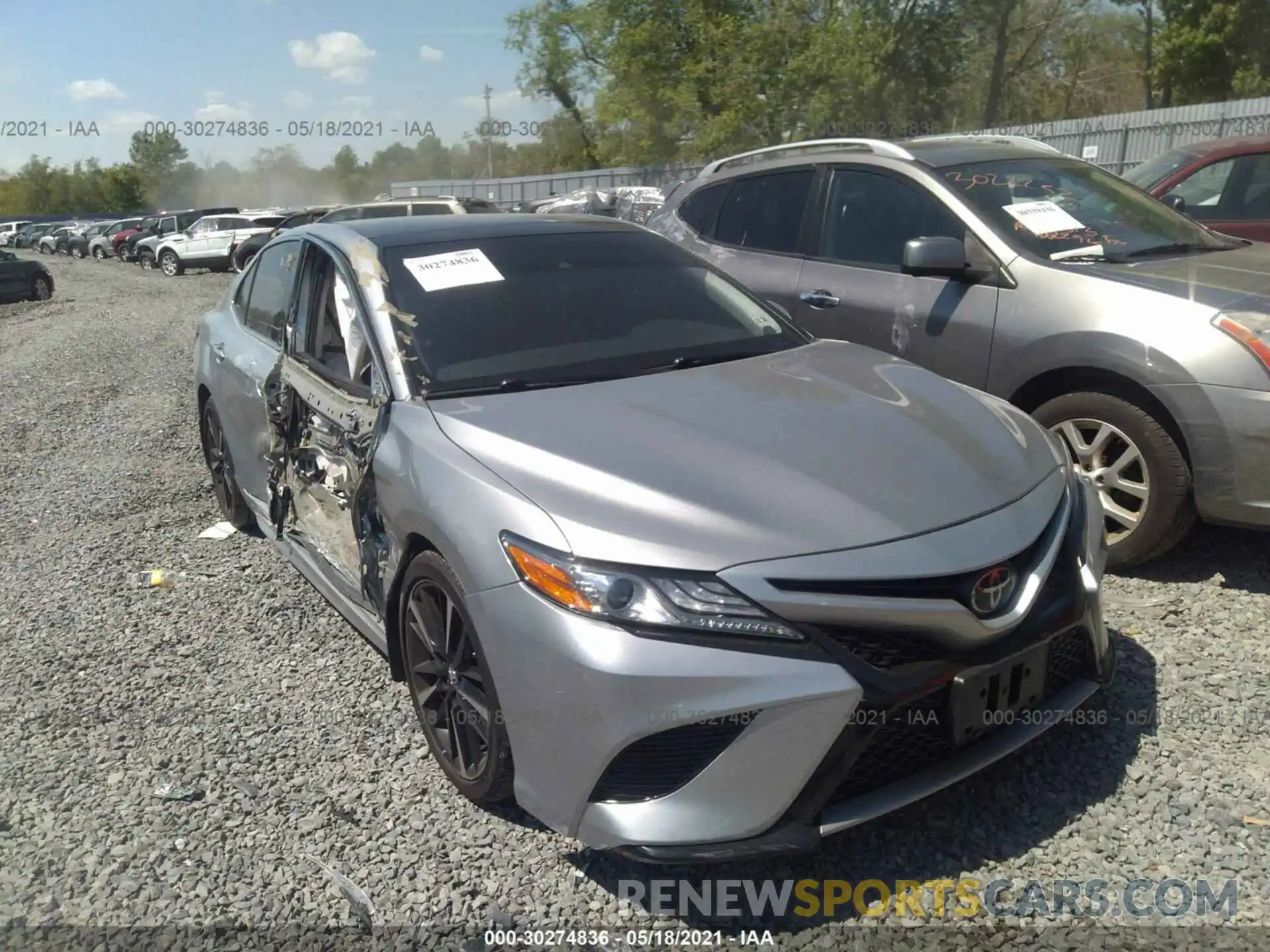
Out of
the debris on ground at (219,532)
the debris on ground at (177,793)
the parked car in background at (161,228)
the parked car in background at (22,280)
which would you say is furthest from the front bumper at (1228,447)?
the parked car in background at (161,228)

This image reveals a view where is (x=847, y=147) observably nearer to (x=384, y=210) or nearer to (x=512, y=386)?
(x=512, y=386)

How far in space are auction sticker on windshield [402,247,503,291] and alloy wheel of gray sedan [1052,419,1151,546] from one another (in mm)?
2374

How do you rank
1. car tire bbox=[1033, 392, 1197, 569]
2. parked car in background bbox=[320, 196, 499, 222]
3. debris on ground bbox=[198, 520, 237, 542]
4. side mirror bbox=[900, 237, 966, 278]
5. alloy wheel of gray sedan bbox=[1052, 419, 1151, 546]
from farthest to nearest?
parked car in background bbox=[320, 196, 499, 222] → debris on ground bbox=[198, 520, 237, 542] → side mirror bbox=[900, 237, 966, 278] → alloy wheel of gray sedan bbox=[1052, 419, 1151, 546] → car tire bbox=[1033, 392, 1197, 569]

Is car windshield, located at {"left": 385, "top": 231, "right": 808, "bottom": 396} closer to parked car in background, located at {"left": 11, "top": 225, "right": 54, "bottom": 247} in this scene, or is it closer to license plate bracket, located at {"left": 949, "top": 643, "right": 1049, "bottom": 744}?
license plate bracket, located at {"left": 949, "top": 643, "right": 1049, "bottom": 744}

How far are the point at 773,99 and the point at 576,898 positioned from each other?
34425 millimetres

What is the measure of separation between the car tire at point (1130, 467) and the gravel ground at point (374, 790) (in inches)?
7.9

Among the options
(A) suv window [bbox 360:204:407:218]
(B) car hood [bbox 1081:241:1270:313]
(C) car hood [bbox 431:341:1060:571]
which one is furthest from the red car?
(A) suv window [bbox 360:204:407:218]

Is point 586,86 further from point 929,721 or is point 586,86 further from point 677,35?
point 929,721

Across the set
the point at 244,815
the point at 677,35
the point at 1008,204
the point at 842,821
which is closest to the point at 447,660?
the point at 244,815

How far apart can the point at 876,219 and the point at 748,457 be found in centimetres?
283

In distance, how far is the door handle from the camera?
504cm

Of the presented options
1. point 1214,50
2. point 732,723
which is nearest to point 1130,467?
point 732,723

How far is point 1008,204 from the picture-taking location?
470 cm

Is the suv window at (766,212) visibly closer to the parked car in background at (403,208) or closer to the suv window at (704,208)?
the suv window at (704,208)
